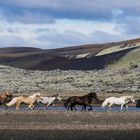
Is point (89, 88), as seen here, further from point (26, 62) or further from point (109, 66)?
point (26, 62)

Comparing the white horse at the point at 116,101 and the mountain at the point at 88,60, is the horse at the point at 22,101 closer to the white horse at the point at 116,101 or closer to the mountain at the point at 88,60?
the white horse at the point at 116,101

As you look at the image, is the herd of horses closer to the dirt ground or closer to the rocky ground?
the dirt ground

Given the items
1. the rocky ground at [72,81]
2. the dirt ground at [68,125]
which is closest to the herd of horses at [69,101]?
the dirt ground at [68,125]

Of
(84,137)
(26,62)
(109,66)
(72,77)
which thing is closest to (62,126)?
(84,137)

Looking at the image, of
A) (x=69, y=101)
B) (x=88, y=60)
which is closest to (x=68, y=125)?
(x=69, y=101)

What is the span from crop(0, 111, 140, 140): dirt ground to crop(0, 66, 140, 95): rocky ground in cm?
2988

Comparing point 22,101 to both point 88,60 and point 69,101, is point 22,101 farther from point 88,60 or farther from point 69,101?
point 88,60

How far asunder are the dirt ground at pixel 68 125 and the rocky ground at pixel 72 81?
29.9m

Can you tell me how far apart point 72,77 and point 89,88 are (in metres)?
7.10

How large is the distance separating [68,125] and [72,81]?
4542cm

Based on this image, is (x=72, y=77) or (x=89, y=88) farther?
(x=72, y=77)

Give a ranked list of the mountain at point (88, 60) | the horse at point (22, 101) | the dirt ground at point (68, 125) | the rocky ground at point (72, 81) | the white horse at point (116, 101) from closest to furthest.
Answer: the dirt ground at point (68, 125), the horse at point (22, 101), the white horse at point (116, 101), the rocky ground at point (72, 81), the mountain at point (88, 60)

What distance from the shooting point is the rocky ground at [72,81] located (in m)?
70.8

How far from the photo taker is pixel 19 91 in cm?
6956
